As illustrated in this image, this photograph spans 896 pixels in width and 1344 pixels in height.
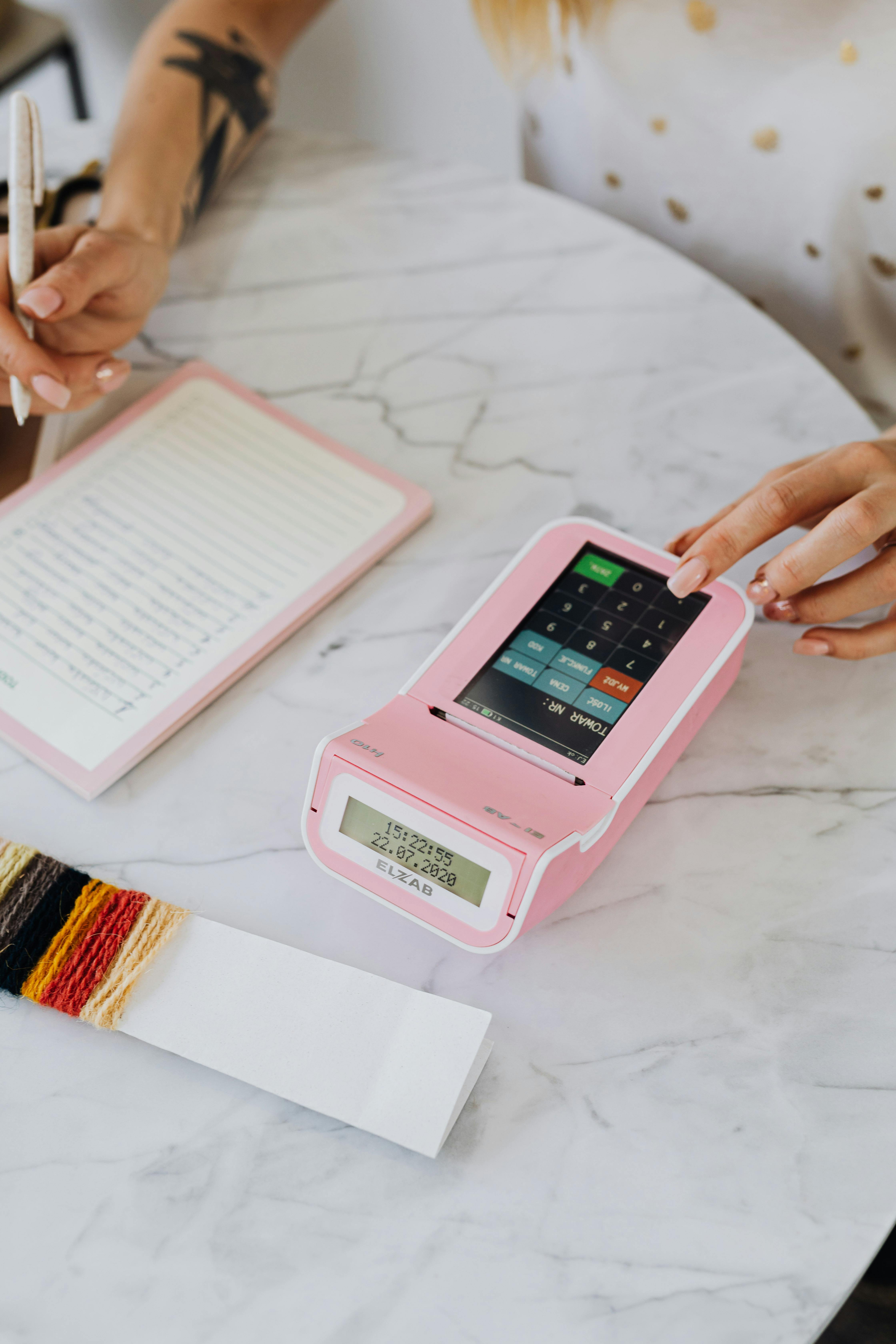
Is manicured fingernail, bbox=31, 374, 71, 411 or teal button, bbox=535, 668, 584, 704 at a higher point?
manicured fingernail, bbox=31, 374, 71, 411

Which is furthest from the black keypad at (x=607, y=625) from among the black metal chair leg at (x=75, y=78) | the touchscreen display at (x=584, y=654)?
the black metal chair leg at (x=75, y=78)

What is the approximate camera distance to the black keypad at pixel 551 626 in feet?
2.01

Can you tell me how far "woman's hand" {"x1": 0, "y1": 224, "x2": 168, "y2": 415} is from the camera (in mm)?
702

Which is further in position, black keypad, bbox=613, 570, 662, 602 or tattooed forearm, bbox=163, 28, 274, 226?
tattooed forearm, bbox=163, 28, 274, 226

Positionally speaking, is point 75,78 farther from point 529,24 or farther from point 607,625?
point 607,625

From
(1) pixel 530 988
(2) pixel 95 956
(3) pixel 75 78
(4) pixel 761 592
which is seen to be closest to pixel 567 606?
(4) pixel 761 592

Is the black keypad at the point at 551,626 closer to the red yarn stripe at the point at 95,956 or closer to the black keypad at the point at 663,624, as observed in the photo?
the black keypad at the point at 663,624

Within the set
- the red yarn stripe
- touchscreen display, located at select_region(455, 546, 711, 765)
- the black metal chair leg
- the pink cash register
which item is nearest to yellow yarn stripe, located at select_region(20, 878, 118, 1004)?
the red yarn stripe

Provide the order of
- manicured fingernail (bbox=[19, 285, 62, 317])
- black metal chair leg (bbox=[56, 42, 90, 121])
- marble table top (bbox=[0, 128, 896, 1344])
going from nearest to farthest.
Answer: marble table top (bbox=[0, 128, 896, 1344]) < manicured fingernail (bbox=[19, 285, 62, 317]) < black metal chair leg (bbox=[56, 42, 90, 121])

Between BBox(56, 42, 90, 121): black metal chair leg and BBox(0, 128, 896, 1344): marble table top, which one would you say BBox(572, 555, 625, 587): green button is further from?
BBox(56, 42, 90, 121): black metal chair leg

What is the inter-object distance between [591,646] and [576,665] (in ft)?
0.06

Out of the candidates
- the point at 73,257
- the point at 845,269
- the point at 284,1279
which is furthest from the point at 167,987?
the point at 845,269

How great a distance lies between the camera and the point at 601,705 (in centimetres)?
58

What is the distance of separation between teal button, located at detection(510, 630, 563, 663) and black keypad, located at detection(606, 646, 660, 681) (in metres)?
0.03
